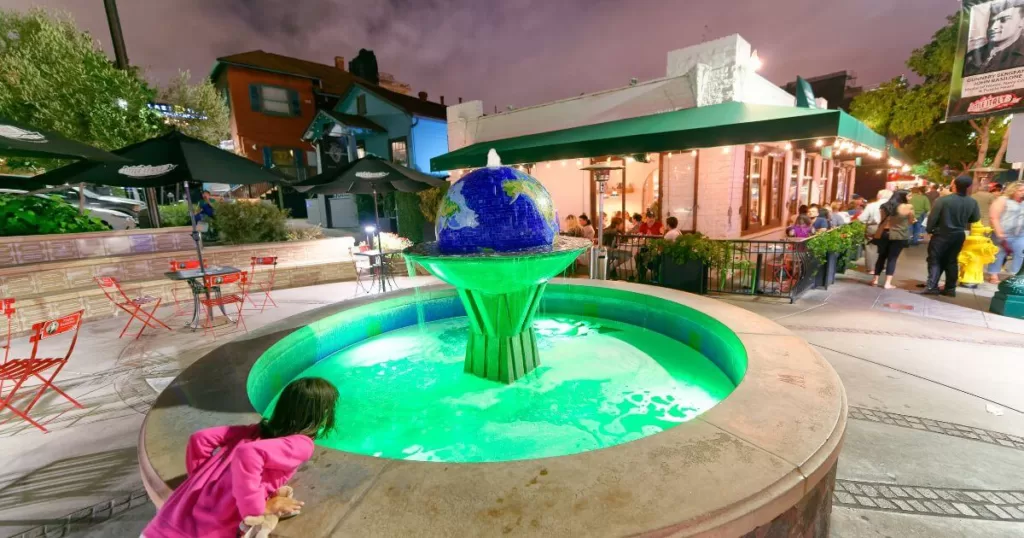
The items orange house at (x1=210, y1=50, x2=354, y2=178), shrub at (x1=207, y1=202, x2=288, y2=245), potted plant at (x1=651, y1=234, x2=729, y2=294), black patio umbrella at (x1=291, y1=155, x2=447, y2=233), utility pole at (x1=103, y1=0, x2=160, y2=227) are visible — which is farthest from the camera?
orange house at (x1=210, y1=50, x2=354, y2=178)

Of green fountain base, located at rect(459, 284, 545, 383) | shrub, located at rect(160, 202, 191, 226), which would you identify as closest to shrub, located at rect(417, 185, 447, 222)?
shrub, located at rect(160, 202, 191, 226)

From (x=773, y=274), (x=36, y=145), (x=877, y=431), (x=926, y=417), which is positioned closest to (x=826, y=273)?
(x=773, y=274)

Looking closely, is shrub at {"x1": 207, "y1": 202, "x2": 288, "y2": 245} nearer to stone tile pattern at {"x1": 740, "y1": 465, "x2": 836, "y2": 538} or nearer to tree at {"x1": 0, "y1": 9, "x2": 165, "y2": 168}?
tree at {"x1": 0, "y1": 9, "x2": 165, "y2": 168}

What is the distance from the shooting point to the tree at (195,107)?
16297mm

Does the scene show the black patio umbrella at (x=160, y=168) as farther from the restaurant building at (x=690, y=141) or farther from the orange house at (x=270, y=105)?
the orange house at (x=270, y=105)

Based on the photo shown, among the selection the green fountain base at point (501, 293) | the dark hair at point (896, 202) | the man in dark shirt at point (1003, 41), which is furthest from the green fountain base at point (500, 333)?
the man in dark shirt at point (1003, 41)

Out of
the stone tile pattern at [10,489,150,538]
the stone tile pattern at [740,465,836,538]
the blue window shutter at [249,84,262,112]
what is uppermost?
the blue window shutter at [249,84,262,112]

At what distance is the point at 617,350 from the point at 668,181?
29.2 feet

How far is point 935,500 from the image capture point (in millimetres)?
2607

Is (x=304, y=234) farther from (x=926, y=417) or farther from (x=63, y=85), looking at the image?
(x=926, y=417)

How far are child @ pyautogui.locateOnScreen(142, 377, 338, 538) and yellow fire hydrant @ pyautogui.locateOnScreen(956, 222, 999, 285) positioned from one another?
11.8m

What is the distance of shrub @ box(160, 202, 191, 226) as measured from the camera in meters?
11.1

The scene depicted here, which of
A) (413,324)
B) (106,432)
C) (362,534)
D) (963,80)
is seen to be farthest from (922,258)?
(106,432)

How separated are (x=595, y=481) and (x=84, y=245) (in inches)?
456
